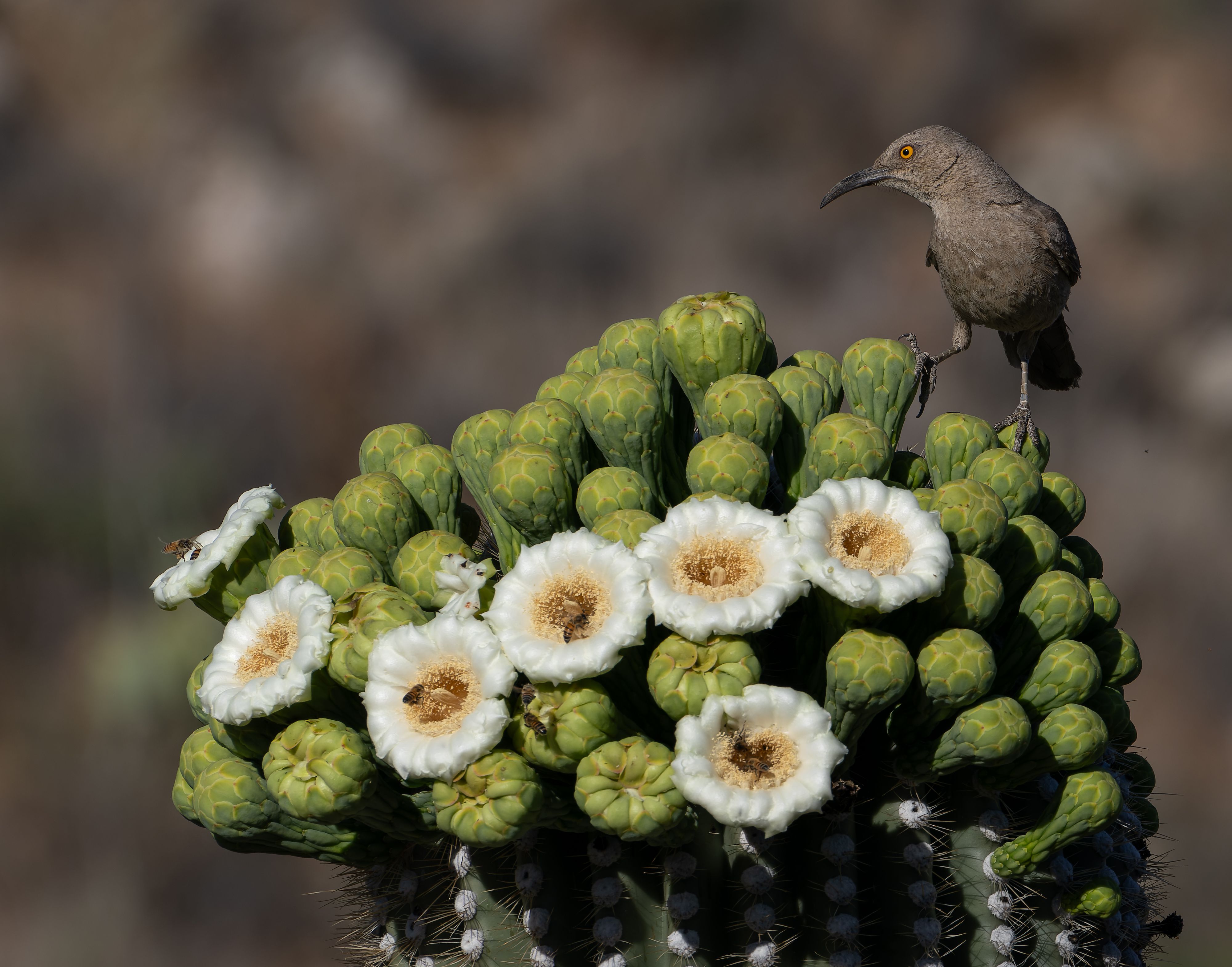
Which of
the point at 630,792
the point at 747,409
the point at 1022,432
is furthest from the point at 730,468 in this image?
the point at 1022,432

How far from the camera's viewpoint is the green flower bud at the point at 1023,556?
138cm

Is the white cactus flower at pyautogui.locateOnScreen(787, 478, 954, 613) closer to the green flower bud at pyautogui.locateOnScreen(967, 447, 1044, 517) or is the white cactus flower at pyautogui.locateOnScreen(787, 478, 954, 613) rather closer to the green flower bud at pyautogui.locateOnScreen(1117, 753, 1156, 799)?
the green flower bud at pyautogui.locateOnScreen(967, 447, 1044, 517)

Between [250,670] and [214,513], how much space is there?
245 centimetres

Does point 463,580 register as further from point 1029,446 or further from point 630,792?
point 1029,446

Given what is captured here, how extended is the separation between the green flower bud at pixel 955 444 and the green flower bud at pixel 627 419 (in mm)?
420

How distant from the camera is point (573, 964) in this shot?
1.27m

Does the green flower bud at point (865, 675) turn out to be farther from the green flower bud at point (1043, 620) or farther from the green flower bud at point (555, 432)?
the green flower bud at point (555, 432)

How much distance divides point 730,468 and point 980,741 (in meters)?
0.42

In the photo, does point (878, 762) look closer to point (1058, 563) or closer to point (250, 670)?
point (1058, 563)

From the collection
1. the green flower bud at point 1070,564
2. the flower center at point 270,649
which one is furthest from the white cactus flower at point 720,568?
the green flower bud at point 1070,564

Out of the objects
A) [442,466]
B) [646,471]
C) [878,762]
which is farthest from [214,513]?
[878,762]

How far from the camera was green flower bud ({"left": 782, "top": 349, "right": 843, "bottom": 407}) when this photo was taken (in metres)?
1.60

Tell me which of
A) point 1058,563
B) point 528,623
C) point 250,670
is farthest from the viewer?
point 1058,563

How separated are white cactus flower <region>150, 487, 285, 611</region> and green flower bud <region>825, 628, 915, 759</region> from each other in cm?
79
